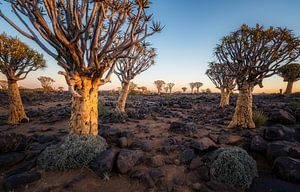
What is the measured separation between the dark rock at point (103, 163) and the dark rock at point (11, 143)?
282 cm

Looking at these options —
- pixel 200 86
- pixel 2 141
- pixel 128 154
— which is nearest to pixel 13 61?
pixel 2 141

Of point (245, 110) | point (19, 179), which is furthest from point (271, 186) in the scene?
point (19, 179)

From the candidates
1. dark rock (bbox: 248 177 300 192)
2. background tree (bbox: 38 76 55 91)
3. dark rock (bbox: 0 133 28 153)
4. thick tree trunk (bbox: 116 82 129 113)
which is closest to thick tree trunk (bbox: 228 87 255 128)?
dark rock (bbox: 248 177 300 192)

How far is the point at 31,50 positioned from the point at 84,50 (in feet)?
26.2

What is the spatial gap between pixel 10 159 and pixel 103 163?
2.76 m

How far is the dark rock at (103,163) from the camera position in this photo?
4.27 m

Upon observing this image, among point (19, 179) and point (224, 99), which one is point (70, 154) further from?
point (224, 99)

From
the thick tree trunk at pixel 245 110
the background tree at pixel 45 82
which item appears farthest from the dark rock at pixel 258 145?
the background tree at pixel 45 82

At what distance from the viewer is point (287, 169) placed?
3830mm

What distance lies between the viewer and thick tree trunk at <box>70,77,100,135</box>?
5.37m

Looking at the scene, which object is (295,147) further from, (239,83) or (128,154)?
(128,154)

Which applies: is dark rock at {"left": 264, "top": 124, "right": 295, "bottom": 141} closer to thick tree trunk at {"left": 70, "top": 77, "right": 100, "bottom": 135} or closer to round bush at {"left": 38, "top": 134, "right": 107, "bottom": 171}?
round bush at {"left": 38, "top": 134, "right": 107, "bottom": 171}

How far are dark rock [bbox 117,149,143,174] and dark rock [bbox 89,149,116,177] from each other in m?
0.20

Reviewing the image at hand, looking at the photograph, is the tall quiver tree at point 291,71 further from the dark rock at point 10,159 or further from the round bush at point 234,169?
the dark rock at point 10,159
